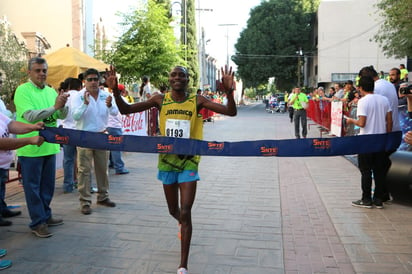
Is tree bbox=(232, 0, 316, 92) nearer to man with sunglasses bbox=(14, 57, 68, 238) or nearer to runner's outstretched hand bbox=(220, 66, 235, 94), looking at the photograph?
man with sunglasses bbox=(14, 57, 68, 238)

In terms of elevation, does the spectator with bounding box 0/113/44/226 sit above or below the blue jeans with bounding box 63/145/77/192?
above

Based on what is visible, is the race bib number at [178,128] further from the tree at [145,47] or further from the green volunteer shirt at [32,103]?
the tree at [145,47]

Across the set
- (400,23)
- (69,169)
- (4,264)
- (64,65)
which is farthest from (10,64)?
(400,23)

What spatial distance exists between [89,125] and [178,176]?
8.21ft

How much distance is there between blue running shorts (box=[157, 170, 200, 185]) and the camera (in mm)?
3828

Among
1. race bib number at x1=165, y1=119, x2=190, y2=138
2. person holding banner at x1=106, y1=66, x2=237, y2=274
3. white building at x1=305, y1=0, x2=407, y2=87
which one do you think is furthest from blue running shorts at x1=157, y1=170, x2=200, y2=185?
white building at x1=305, y1=0, x2=407, y2=87

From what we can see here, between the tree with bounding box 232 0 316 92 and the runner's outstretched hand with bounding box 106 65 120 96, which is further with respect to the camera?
the tree with bounding box 232 0 316 92

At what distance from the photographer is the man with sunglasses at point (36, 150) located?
462cm

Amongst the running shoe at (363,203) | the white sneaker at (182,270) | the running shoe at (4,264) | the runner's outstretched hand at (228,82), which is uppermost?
the runner's outstretched hand at (228,82)

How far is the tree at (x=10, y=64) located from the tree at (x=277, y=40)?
35.4 m

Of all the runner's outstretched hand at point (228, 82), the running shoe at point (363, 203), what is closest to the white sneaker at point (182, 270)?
the runner's outstretched hand at point (228, 82)

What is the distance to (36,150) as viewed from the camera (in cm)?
470

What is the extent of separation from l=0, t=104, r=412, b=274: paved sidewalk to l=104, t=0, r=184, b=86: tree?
1272cm

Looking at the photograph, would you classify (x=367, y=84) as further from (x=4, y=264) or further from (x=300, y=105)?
(x=300, y=105)
